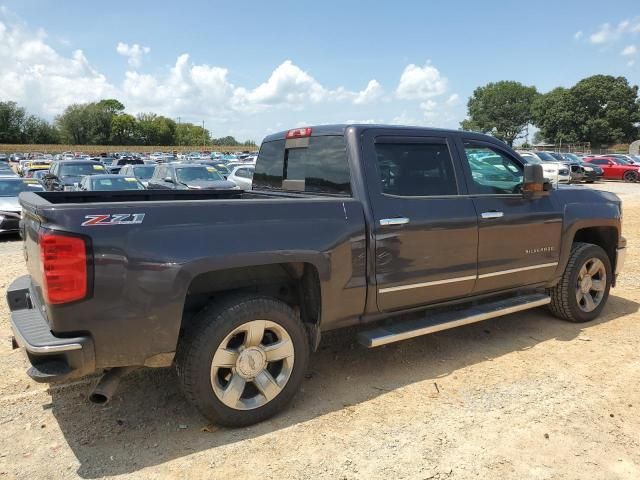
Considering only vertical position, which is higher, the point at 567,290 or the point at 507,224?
the point at 507,224

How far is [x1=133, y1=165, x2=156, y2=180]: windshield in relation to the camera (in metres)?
18.1

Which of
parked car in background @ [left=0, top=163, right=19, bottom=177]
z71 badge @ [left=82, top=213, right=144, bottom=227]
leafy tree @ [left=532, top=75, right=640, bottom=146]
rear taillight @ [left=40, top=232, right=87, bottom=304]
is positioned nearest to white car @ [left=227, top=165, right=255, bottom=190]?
parked car in background @ [left=0, top=163, right=19, bottom=177]

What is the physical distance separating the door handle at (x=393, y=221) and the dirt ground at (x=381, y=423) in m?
1.27

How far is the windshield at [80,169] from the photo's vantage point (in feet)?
57.7

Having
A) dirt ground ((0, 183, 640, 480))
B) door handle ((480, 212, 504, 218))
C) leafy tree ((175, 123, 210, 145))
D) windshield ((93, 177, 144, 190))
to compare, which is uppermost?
leafy tree ((175, 123, 210, 145))

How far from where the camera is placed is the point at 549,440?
312 centimetres

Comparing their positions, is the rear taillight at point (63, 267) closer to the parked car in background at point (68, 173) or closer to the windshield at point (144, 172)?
the parked car in background at point (68, 173)

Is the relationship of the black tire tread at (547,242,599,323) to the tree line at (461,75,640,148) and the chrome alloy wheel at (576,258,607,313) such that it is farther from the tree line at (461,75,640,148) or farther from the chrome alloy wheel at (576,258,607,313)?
the tree line at (461,75,640,148)

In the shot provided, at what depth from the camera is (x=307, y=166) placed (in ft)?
14.1

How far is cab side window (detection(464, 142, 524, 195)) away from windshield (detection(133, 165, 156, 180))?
1550 centimetres

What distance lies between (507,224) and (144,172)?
16381mm

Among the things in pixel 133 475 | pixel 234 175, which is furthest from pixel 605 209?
pixel 234 175

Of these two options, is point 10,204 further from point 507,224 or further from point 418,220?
point 507,224

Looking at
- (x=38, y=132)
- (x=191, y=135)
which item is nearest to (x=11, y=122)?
(x=38, y=132)
